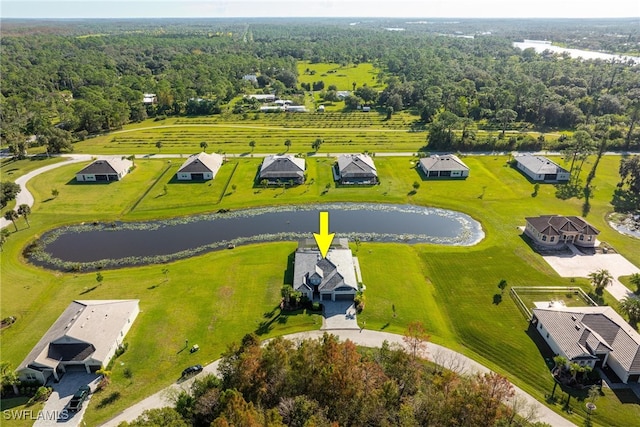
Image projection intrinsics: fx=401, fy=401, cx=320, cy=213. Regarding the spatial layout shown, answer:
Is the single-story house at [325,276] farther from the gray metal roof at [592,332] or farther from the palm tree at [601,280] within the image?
the palm tree at [601,280]

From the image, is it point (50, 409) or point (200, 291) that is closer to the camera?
point (50, 409)

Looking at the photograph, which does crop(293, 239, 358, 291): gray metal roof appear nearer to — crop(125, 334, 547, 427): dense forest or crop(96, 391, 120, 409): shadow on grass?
crop(125, 334, 547, 427): dense forest

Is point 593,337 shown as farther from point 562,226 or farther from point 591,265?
point 562,226

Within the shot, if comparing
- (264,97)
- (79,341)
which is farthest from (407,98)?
(79,341)

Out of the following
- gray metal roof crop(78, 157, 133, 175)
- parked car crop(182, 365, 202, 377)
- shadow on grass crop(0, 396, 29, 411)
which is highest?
gray metal roof crop(78, 157, 133, 175)

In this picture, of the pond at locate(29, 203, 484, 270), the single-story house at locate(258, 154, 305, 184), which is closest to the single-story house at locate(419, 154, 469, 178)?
the pond at locate(29, 203, 484, 270)

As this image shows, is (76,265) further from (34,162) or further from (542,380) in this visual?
(542,380)

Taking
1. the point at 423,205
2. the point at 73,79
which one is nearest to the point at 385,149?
the point at 423,205
